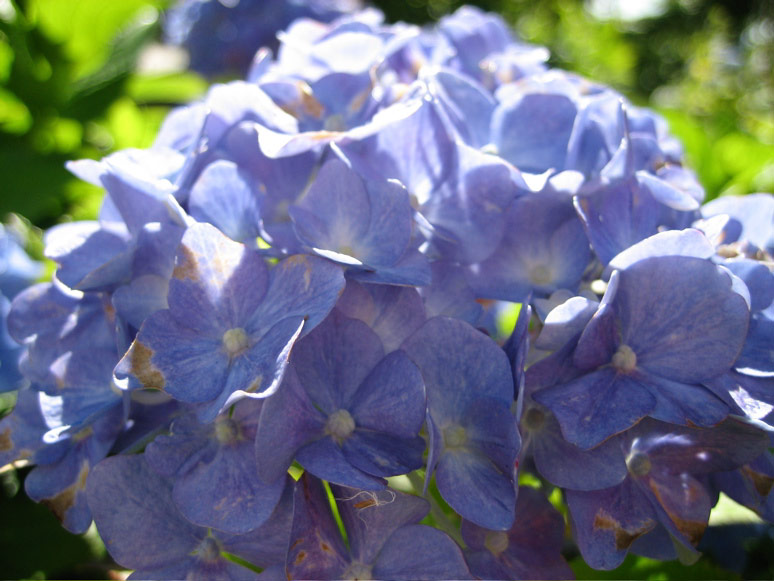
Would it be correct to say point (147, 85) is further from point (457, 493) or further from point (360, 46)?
point (457, 493)

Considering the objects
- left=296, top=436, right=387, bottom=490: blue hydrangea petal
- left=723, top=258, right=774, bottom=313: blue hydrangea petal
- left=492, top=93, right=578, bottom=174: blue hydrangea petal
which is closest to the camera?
left=296, top=436, right=387, bottom=490: blue hydrangea petal

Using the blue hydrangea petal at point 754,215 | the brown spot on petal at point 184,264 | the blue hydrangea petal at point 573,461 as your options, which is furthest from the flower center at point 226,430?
the blue hydrangea petal at point 754,215

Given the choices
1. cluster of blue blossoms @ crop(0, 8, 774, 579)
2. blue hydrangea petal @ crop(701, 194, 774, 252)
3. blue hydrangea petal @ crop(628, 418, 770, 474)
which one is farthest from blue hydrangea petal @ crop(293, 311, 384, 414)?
blue hydrangea petal @ crop(701, 194, 774, 252)

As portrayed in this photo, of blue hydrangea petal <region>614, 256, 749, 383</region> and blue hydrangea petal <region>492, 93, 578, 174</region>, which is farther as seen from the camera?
blue hydrangea petal <region>492, 93, 578, 174</region>

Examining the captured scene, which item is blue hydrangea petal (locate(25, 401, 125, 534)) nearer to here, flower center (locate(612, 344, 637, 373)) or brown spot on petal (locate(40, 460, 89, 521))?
brown spot on petal (locate(40, 460, 89, 521))

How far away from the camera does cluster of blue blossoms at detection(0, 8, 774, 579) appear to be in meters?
0.51

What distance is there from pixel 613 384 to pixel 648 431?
0.16 ft

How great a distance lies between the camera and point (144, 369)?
1.64 ft

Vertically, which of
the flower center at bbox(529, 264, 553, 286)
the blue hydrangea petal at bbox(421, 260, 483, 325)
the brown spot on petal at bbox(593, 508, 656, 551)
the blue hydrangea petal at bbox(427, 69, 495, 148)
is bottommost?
the brown spot on petal at bbox(593, 508, 656, 551)

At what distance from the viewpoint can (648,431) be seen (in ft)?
1.80

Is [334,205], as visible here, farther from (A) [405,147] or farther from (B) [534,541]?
(B) [534,541]

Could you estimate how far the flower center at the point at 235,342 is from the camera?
1.74 feet

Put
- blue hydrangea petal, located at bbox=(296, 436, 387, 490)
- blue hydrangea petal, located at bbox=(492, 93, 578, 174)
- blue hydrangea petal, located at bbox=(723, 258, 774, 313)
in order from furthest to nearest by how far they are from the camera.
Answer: blue hydrangea petal, located at bbox=(492, 93, 578, 174)
blue hydrangea petal, located at bbox=(723, 258, 774, 313)
blue hydrangea petal, located at bbox=(296, 436, 387, 490)

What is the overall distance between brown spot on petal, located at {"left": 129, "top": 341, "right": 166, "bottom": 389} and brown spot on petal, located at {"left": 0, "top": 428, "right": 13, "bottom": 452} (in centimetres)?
20
